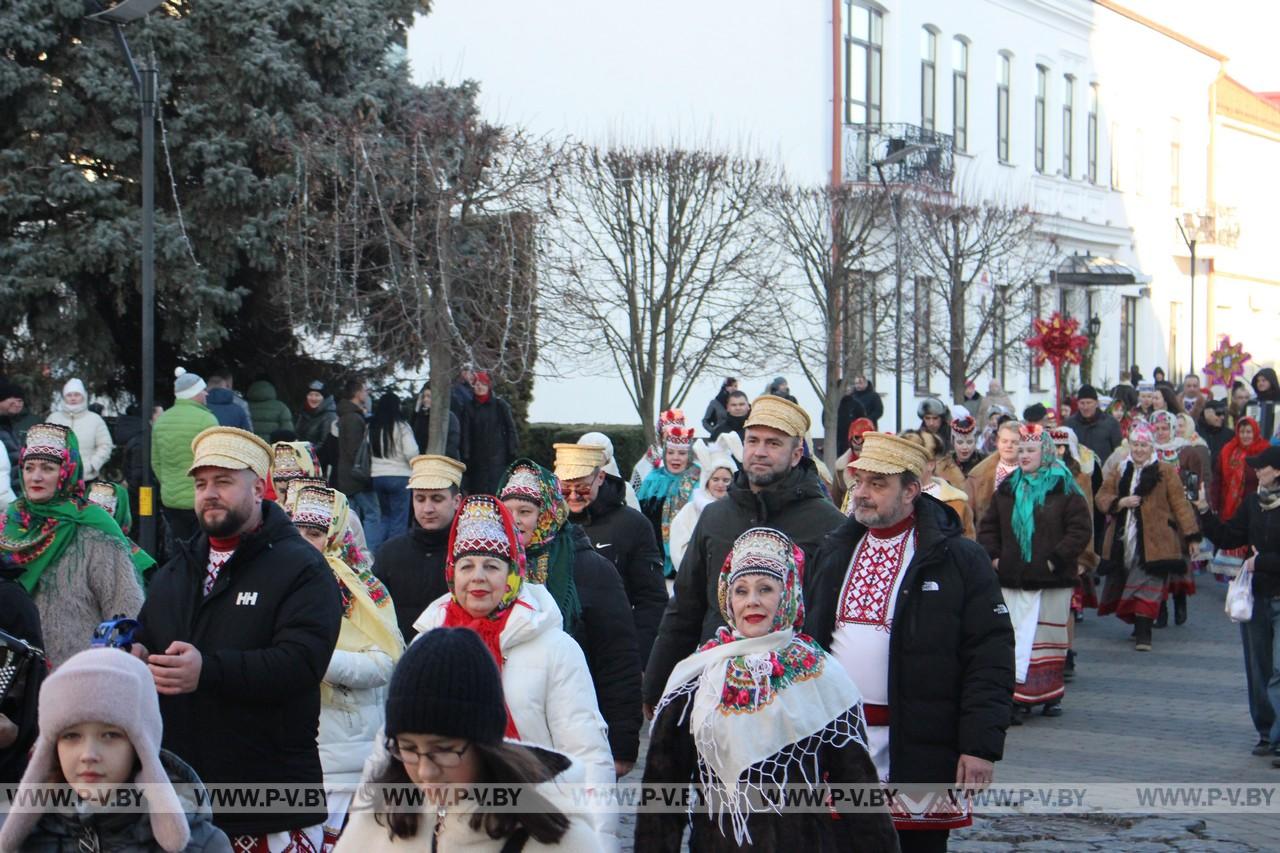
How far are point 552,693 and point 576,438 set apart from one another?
70.5ft

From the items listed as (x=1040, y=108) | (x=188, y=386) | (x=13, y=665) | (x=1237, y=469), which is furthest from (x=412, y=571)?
(x=1040, y=108)

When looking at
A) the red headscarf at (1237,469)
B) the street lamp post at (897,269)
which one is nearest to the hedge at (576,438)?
the street lamp post at (897,269)

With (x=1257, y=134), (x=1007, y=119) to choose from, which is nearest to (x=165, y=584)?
(x=1007, y=119)

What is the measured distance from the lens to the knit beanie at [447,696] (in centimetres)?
351

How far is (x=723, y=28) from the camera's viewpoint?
3184 centimetres

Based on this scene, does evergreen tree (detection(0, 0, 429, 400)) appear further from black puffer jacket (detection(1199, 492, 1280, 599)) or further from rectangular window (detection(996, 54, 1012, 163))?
rectangular window (detection(996, 54, 1012, 163))

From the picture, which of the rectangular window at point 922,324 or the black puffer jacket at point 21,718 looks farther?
the rectangular window at point 922,324

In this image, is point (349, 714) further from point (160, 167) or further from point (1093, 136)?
point (1093, 136)

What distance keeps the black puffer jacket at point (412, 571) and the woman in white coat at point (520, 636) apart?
5.37 ft

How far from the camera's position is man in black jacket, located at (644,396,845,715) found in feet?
22.1

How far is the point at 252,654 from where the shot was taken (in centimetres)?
507

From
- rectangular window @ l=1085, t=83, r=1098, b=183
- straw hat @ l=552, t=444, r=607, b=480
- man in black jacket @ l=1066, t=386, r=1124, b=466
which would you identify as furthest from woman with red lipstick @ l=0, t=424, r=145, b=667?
rectangular window @ l=1085, t=83, r=1098, b=183

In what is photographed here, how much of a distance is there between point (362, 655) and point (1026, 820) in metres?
3.86

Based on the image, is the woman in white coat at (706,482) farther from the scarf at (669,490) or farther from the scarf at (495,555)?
the scarf at (495,555)
